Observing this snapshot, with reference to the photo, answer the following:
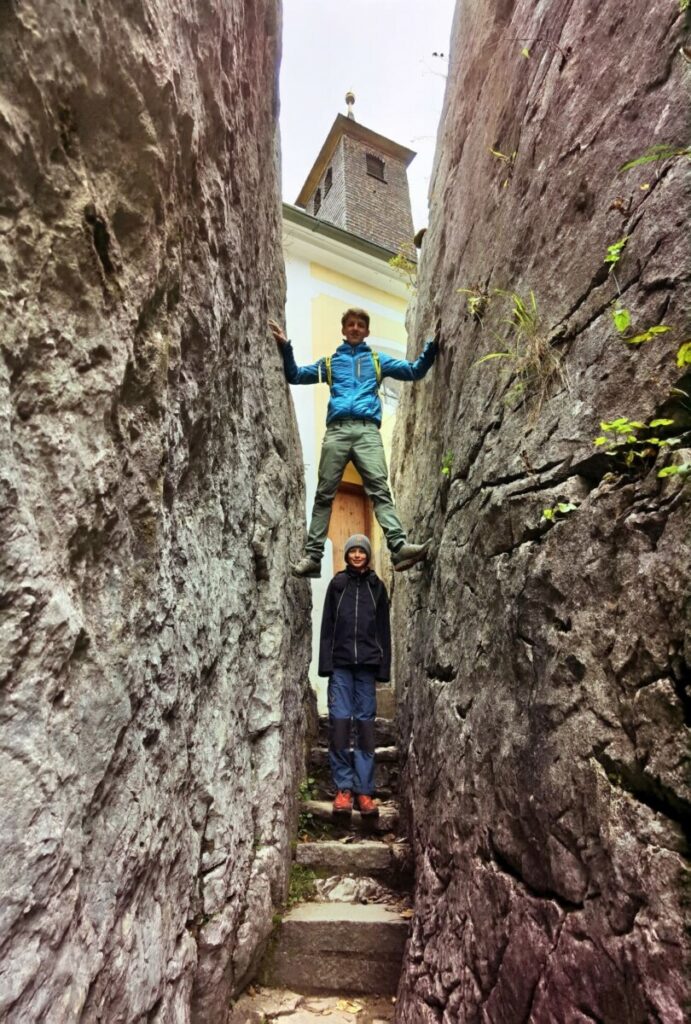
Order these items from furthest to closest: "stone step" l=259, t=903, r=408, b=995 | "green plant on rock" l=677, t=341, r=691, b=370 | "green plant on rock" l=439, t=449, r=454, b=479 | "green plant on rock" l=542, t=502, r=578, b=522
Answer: "green plant on rock" l=439, t=449, r=454, b=479, "stone step" l=259, t=903, r=408, b=995, "green plant on rock" l=542, t=502, r=578, b=522, "green plant on rock" l=677, t=341, r=691, b=370

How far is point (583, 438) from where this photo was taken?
235 cm

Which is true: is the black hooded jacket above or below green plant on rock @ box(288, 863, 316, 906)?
above

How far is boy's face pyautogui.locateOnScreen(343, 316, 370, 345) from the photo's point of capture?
5.28 meters

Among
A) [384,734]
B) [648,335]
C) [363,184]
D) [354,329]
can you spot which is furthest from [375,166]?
[648,335]

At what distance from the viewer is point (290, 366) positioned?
482cm

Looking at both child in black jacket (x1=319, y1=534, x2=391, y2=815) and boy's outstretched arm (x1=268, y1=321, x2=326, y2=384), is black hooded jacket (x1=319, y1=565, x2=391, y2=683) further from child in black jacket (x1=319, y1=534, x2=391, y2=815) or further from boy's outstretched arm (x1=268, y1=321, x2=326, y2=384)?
boy's outstretched arm (x1=268, y1=321, x2=326, y2=384)

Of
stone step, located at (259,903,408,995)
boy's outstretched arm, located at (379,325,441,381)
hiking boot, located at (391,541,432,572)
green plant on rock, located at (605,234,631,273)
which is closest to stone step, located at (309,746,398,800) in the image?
stone step, located at (259,903,408,995)

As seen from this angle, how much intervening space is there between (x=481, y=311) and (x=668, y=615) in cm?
239

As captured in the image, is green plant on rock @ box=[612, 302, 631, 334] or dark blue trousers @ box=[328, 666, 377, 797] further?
dark blue trousers @ box=[328, 666, 377, 797]

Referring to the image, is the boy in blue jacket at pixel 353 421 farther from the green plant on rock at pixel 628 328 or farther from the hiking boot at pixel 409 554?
the green plant on rock at pixel 628 328

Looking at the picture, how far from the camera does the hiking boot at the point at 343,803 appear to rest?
13.3ft

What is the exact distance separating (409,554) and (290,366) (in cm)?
178

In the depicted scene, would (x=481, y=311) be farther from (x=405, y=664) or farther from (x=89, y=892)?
(x=89, y=892)

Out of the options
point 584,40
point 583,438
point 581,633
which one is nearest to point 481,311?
point 584,40
